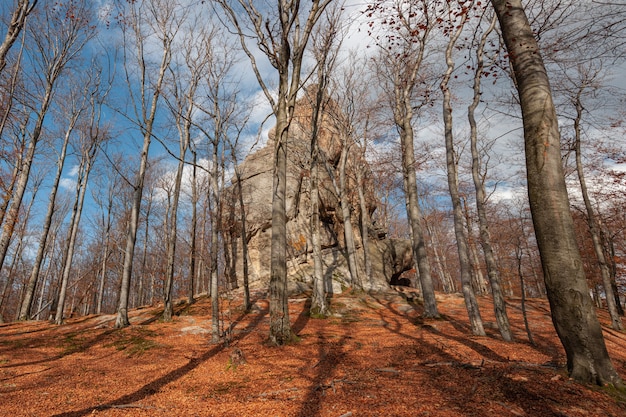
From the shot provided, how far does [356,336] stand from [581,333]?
18.6 feet

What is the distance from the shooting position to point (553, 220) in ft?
10.5

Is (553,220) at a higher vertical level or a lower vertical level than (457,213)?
lower

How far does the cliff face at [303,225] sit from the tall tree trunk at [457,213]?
891cm

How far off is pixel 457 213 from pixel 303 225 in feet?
39.2

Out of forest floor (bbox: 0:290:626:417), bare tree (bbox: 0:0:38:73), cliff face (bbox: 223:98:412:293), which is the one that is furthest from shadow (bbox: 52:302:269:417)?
cliff face (bbox: 223:98:412:293)

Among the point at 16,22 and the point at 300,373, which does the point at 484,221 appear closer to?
the point at 300,373

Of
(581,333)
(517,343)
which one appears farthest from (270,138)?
(581,333)

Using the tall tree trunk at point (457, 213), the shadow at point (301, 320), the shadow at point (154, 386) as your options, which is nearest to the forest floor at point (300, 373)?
the shadow at point (154, 386)

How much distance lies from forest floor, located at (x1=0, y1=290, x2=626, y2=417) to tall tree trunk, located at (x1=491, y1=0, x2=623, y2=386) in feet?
1.10

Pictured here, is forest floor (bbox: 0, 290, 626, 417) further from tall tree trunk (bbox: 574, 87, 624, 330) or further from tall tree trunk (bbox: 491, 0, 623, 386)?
tall tree trunk (bbox: 574, 87, 624, 330)

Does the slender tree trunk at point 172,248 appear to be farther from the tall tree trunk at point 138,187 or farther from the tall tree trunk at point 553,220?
the tall tree trunk at point 553,220

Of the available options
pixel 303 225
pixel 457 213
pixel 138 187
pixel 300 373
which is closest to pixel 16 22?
pixel 138 187

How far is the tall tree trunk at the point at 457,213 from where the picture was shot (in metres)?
7.76

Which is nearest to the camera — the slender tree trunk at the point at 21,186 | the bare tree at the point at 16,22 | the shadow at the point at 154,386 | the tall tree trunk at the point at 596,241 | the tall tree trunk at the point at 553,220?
the tall tree trunk at the point at 553,220
